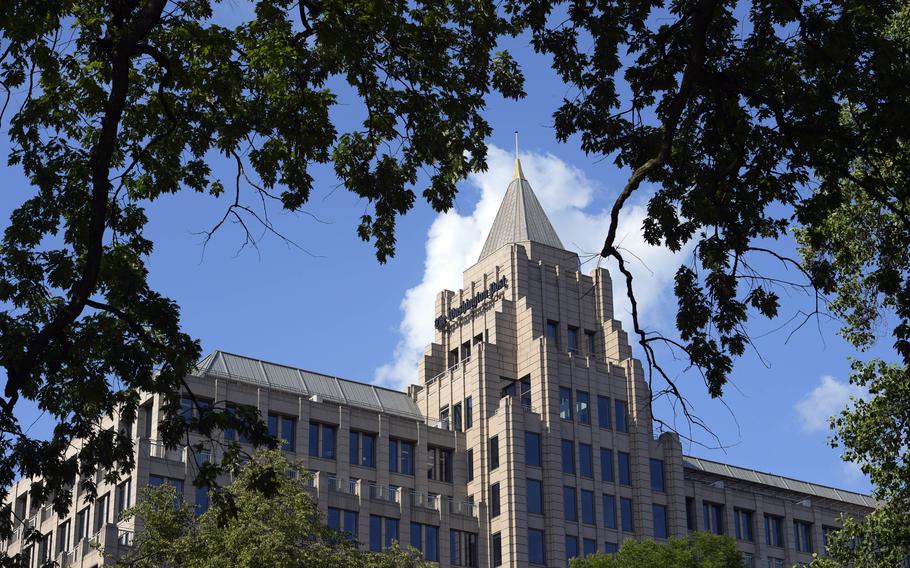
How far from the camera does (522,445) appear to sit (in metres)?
87.9

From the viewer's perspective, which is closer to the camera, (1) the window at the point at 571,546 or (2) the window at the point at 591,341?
(1) the window at the point at 571,546

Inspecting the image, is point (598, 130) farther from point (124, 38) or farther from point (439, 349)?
point (439, 349)

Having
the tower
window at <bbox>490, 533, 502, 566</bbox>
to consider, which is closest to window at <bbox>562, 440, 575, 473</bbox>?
the tower

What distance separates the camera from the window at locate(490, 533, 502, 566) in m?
86.1

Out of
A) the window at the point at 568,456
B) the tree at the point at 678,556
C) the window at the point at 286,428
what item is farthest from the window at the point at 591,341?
the tree at the point at 678,556

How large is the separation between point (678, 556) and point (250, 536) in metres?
22.6

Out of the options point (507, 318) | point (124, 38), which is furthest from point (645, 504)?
point (124, 38)

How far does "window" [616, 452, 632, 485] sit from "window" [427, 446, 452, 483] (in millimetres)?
11401

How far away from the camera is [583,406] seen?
92312mm

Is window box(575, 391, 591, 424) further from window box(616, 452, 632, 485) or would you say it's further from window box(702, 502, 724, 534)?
window box(702, 502, 724, 534)

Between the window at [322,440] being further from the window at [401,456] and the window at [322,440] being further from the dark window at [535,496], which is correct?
the dark window at [535,496]

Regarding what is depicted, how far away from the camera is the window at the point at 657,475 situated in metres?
92.8

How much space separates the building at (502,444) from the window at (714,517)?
0.14 metres

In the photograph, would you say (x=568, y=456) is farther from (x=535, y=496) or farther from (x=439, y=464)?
(x=439, y=464)
